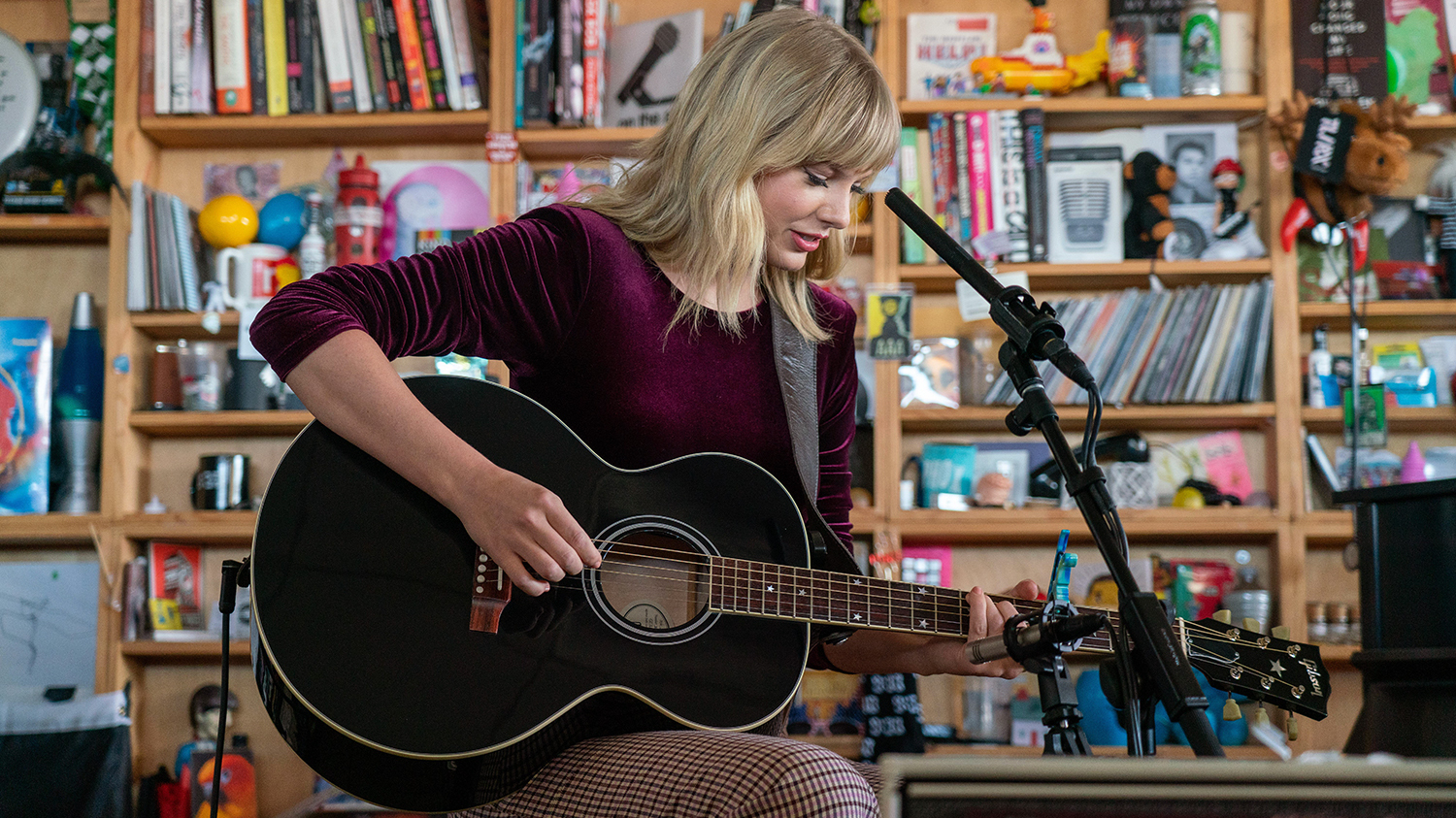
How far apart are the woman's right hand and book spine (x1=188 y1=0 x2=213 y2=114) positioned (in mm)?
2247

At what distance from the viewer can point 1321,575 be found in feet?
9.55

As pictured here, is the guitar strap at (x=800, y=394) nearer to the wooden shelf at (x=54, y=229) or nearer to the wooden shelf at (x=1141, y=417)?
the wooden shelf at (x=1141, y=417)

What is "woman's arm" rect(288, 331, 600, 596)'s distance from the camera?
119 cm

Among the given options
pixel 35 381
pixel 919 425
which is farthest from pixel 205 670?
pixel 919 425

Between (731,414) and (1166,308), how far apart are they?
1.74m

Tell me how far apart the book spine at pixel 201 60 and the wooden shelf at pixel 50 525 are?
107 cm

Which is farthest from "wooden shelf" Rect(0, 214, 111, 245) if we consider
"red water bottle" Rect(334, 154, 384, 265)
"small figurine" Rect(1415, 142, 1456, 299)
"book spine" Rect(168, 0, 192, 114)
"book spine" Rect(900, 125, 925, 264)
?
"small figurine" Rect(1415, 142, 1456, 299)

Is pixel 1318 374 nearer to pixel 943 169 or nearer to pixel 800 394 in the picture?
pixel 943 169

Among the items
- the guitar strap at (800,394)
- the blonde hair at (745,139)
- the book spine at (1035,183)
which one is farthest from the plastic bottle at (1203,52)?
the guitar strap at (800,394)

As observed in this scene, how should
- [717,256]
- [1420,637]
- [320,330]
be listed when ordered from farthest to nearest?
[1420,637], [717,256], [320,330]

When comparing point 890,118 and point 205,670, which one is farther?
point 205,670

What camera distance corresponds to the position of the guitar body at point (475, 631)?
1.14m

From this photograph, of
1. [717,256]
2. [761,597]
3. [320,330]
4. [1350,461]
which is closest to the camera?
[320,330]

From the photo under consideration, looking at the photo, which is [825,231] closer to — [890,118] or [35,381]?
[890,118]
